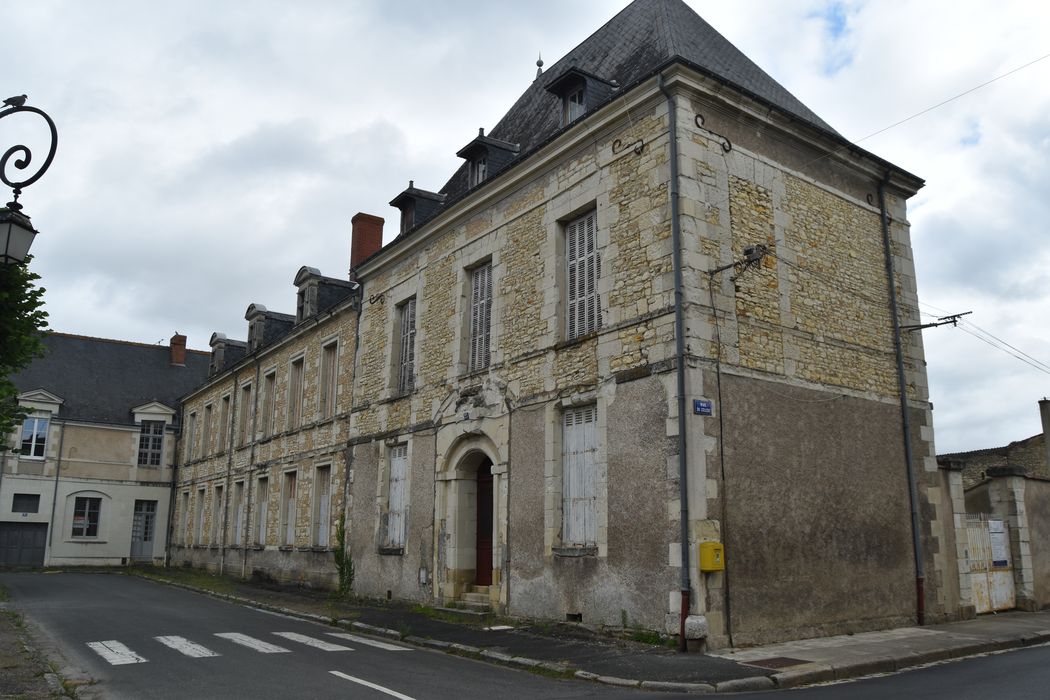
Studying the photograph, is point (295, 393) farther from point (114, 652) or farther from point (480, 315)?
point (114, 652)

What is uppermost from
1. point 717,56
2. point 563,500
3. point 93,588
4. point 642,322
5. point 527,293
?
point 717,56

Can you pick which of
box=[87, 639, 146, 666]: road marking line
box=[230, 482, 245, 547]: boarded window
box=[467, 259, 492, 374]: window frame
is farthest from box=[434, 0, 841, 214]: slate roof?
box=[230, 482, 245, 547]: boarded window

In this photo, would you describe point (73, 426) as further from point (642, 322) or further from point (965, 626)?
point (965, 626)

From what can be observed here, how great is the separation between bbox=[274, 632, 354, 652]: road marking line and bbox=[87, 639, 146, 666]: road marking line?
1.94 metres

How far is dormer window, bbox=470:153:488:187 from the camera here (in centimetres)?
1473

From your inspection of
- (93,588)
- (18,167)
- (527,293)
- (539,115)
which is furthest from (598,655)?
(93,588)

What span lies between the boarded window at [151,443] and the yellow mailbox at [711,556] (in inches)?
1141

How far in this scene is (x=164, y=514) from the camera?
105 ft

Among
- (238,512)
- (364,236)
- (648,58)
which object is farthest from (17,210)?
(238,512)

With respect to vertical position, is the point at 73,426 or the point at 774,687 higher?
the point at 73,426

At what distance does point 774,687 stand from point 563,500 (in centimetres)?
434

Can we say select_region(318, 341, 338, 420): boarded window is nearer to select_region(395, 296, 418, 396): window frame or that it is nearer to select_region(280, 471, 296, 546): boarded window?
select_region(280, 471, 296, 546): boarded window

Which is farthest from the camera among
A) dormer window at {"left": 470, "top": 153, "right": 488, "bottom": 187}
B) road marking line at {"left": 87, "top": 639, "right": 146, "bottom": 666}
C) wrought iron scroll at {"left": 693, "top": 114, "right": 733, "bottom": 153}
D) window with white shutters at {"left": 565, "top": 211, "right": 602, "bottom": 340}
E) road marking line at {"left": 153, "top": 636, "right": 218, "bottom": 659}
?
dormer window at {"left": 470, "top": 153, "right": 488, "bottom": 187}

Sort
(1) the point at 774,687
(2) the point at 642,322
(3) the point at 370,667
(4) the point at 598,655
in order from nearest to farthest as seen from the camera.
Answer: (1) the point at 774,687
(3) the point at 370,667
(4) the point at 598,655
(2) the point at 642,322
